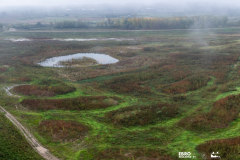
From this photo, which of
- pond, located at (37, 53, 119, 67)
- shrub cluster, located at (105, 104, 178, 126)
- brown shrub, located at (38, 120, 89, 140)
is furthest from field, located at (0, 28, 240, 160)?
pond, located at (37, 53, 119, 67)

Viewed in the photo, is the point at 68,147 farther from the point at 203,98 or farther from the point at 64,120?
the point at 203,98

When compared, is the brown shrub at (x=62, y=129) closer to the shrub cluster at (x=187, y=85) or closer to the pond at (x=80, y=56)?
the shrub cluster at (x=187, y=85)

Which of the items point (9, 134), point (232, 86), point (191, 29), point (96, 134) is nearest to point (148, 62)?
point (232, 86)

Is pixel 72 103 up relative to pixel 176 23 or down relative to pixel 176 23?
down

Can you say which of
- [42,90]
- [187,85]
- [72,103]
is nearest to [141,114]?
[72,103]

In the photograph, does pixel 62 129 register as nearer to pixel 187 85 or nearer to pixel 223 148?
pixel 223 148

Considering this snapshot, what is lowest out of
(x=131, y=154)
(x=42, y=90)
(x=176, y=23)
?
(x=131, y=154)

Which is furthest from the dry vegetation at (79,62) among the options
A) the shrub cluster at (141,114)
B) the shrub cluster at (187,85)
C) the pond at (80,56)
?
the shrub cluster at (141,114)
